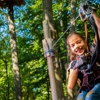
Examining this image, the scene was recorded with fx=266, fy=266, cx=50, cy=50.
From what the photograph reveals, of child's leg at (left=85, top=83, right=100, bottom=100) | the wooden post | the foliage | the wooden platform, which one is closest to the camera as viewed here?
child's leg at (left=85, top=83, right=100, bottom=100)

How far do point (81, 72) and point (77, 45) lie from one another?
8.8 inches

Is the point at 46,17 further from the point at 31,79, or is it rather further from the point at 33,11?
the point at 31,79

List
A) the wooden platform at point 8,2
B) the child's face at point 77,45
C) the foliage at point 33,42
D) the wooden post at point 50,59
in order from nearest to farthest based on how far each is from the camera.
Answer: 1. the child's face at point 77,45
2. the wooden post at point 50,59
3. the wooden platform at point 8,2
4. the foliage at point 33,42

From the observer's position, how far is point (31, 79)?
51.9ft

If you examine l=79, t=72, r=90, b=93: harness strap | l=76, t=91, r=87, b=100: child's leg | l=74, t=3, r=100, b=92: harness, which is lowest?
l=76, t=91, r=87, b=100: child's leg

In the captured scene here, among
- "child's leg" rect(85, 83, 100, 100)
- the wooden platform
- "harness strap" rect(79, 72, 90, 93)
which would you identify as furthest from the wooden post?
the wooden platform

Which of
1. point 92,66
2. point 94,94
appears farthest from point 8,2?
point 94,94

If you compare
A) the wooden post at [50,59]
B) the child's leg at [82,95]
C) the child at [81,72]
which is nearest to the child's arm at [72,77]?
the child at [81,72]

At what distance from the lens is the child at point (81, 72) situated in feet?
6.63

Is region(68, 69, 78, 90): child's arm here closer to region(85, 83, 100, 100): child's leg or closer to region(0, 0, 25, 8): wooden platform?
region(85, 83, 100, 100): child's leg

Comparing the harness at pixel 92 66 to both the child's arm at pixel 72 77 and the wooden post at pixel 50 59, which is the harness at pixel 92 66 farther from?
the wooden post at pixel 50 59

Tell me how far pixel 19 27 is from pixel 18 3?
159 inches

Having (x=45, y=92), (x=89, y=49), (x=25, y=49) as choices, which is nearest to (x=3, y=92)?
(x=45, y=92)

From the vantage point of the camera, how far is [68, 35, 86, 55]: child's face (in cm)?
219
